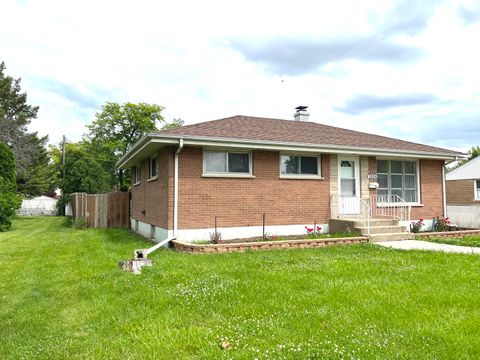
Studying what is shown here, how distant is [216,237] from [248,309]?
18.8ft

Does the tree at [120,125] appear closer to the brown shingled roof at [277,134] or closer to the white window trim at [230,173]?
the brown shingled roof at [277,134]

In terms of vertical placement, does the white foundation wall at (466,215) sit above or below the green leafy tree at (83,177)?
below

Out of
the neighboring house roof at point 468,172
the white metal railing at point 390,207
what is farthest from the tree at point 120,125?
the white metal railing at point 390,207

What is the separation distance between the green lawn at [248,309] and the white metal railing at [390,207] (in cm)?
544

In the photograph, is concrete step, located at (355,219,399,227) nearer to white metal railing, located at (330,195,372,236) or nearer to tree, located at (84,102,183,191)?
white metal railing, located at (330,195,372,236)

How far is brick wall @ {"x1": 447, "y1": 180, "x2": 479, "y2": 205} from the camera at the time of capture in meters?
27.5

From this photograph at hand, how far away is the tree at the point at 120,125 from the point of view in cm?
4503

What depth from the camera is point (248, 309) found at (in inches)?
187

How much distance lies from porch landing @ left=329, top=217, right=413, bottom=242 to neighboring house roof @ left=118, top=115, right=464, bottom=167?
2357 mm

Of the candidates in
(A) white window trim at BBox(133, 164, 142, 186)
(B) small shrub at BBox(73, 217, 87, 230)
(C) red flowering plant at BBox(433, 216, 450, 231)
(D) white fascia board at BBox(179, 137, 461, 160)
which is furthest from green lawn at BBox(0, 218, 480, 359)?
(B) small shrub at BBox(73, 217, 87, 230)

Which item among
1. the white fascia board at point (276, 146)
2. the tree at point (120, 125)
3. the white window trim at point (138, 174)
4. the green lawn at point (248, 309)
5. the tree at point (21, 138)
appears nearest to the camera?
the green lawn at point (248, 309)

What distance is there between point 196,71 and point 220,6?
6642 mm

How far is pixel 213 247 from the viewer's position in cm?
933

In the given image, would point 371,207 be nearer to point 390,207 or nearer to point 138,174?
point 390,207
